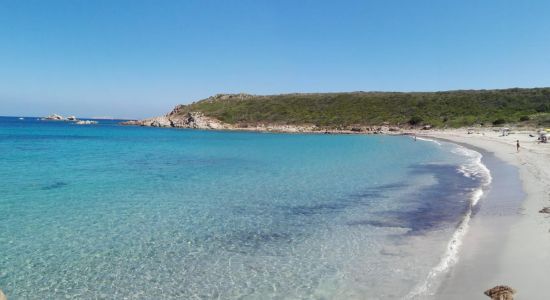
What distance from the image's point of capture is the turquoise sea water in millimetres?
8664

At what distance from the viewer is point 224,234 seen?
12.4 metres

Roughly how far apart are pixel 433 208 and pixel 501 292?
8454 mm

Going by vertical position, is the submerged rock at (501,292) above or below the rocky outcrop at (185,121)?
below

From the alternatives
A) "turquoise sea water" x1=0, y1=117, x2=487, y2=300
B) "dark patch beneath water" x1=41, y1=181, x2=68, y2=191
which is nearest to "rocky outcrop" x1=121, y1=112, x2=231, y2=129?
"turquoise sea water" x1=0, y1=117, x2=487, y2=300

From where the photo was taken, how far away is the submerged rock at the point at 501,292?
23.3 feet

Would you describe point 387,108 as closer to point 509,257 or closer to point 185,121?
point 185,121

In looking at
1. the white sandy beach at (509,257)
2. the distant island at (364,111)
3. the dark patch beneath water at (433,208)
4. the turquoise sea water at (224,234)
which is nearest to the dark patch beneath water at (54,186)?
the turquoise sea water at (224,234)

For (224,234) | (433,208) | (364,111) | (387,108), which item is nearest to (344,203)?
(433,208)

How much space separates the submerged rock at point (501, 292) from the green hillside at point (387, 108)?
71060mm

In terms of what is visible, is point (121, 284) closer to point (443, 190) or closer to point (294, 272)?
point (294, 272)

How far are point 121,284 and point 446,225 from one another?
964cm

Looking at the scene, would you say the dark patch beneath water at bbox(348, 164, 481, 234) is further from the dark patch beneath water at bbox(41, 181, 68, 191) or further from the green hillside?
the green hillside

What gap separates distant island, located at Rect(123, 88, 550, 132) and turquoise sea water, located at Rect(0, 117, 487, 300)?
209ft

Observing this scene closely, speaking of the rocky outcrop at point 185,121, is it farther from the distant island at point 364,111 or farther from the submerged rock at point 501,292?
the submerged rock at point 501,292
